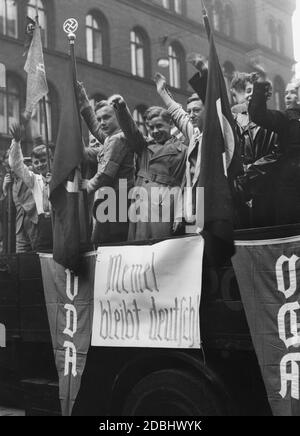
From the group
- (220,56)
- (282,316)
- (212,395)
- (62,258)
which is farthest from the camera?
(62,258)

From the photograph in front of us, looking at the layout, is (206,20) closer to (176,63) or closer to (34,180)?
(176,63)

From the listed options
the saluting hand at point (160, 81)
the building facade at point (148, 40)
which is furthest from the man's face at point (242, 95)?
the saluting hand at point (160, 81)

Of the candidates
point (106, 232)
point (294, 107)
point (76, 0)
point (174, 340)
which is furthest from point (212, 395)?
point (76, 0)

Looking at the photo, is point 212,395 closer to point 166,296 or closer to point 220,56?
point 166,296

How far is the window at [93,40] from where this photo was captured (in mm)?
4082

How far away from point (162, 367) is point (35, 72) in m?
2.65

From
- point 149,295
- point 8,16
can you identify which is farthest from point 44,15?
point 149,295

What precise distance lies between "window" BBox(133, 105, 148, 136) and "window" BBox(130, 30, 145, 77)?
1.78ft

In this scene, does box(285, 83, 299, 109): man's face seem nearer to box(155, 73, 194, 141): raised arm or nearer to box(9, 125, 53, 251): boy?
box(155, 73, 194, 141): raised arm

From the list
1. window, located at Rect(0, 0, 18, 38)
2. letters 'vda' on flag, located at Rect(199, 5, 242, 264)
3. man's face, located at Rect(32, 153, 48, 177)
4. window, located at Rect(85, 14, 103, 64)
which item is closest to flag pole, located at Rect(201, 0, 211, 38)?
letters 'vda' on flag, located at Rect(199, 5, 242, 264)

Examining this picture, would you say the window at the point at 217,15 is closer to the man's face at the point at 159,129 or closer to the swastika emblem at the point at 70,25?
the man's face at the point at 159,129

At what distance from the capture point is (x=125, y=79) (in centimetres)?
421

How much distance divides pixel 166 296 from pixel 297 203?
2.87ft

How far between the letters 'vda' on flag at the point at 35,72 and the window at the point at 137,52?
1.04 meters
